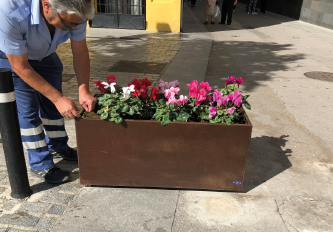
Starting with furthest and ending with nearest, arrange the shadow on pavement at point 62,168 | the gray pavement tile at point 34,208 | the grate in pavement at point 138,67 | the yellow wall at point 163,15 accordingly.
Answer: the yellow wall at point 163,15 → the grate in pavement at point 138,67 → the shadow on pavement at point 62,168 → the gray pavement tile at point 34,208

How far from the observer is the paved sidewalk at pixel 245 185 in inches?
99.6

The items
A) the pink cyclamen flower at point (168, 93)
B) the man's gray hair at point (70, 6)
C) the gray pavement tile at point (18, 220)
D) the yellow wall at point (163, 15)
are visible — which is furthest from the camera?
the yellow wall at point (163, 15)

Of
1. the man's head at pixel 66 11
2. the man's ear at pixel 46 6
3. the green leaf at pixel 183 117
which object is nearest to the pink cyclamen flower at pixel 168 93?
the green leaf at pixel 183 117

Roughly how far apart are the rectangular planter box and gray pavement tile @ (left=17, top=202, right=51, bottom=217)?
377mm

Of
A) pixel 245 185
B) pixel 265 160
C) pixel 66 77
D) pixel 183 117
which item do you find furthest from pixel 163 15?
pixel 183 117

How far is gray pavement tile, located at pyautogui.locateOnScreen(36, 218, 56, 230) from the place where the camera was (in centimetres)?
241

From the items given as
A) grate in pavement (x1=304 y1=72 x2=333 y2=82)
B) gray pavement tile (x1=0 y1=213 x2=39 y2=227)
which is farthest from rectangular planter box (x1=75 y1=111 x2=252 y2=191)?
grate in pavement (x1=304 y1=72 x2=333 y2=82)

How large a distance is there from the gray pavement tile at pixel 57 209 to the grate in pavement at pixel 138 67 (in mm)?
4502

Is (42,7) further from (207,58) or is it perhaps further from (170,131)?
(207,58)

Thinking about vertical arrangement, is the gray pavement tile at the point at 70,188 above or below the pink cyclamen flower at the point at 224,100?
below

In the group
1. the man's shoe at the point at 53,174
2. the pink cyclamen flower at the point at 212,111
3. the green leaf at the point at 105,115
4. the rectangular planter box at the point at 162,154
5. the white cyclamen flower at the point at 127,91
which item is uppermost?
the white cyclamen flower at the point at 127,91

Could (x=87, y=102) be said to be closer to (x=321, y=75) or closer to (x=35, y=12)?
(x=35, y=12)

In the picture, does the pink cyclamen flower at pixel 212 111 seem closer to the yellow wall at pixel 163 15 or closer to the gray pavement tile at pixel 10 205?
the gray pavement tile at pixel 10 205

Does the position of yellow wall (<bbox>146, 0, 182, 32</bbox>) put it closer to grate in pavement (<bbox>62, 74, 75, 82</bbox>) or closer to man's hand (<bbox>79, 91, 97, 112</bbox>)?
grate in pavement (<bbox>62, 74, 75, 82</bbox>)
